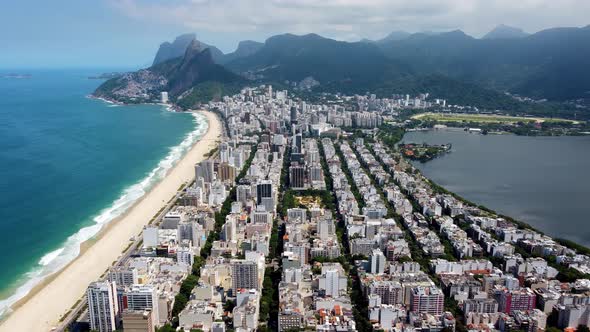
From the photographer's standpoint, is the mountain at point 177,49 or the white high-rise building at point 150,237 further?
Answer: the mountain at point 177,49

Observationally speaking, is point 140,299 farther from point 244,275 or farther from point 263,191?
point 263,191

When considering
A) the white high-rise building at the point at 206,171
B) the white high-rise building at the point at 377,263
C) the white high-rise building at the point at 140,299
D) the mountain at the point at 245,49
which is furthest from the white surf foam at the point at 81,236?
the mountain at the point at 245,49

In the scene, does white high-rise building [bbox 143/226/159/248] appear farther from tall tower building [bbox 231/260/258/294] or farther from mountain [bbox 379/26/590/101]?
mountain [bbox 379/26/590/101]

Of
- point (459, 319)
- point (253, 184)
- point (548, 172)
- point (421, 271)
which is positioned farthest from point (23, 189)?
point (548, 172)

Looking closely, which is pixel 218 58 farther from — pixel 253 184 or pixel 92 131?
pixel 253 184

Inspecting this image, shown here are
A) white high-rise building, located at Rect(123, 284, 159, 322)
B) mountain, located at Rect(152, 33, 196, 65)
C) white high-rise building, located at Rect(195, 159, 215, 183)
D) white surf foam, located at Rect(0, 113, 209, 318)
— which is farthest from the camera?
mountain, located at Rect(152, 33, 196, 65)

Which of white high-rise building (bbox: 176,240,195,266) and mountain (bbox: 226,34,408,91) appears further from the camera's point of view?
mountain (bbox: 226,34,408,91)

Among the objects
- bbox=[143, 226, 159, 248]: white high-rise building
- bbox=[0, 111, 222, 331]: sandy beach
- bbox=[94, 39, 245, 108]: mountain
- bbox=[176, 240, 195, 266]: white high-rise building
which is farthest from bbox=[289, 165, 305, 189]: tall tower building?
bbox=[94, 39, 245, 108]: mountain

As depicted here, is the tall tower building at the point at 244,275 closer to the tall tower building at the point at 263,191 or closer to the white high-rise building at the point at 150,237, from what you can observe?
the white high-rise building at the point at 150,237
